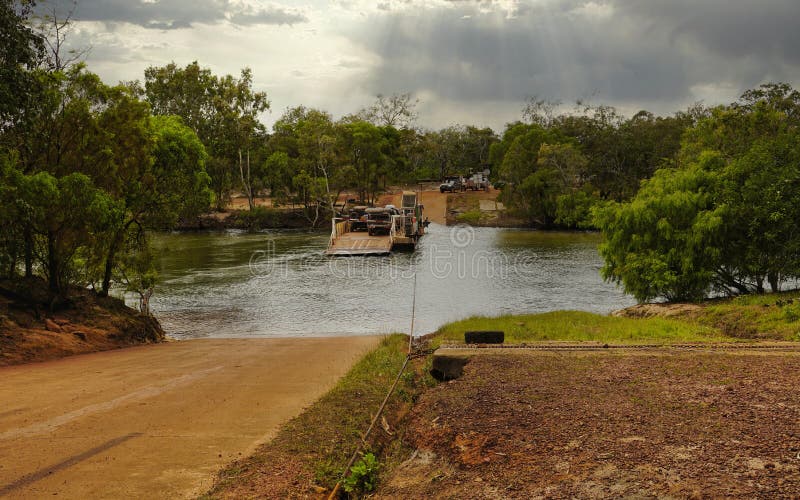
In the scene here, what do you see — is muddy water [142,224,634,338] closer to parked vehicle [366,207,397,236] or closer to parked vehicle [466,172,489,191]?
parked vehicle [366,207,397,236]

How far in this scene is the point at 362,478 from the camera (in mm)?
6438

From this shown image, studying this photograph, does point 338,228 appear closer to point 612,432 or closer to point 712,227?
Answer: point 712,227

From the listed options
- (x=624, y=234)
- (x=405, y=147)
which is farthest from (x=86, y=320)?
(x=405, y=147)

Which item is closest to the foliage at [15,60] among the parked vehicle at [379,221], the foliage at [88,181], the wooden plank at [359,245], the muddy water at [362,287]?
the foliage at [88,181]

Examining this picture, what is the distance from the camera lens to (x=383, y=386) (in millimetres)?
10453

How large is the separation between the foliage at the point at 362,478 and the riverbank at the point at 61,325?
12.0 m

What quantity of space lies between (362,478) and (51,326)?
567 inches

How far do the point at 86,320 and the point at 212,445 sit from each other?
44.4 feet

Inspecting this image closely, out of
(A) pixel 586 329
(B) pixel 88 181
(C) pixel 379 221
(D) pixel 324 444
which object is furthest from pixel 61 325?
(C) pixel 379 221

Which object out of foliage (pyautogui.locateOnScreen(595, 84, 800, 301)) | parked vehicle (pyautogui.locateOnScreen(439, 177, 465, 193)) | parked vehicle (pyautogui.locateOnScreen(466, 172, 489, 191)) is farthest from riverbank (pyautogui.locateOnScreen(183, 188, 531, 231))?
foliage (pyautogui.locateOnScreen(595, 84, 800, 301))

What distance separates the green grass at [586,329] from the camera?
14344 millimetres

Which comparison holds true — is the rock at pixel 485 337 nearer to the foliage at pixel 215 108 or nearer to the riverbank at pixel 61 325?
the riverbank at pixel 61 325

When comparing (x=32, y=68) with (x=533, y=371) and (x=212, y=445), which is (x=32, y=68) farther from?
(x=533, y=371)

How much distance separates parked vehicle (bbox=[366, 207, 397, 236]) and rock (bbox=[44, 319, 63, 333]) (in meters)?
35.1
